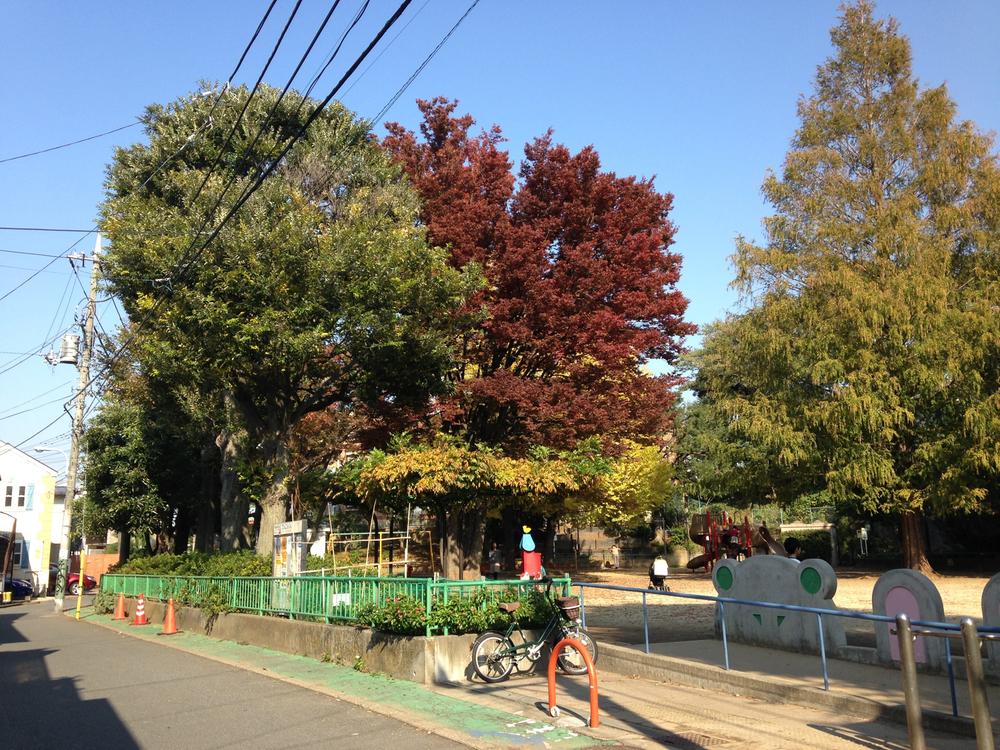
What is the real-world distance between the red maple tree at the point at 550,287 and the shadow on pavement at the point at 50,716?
11472 mm

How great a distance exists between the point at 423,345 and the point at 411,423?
3.44 m

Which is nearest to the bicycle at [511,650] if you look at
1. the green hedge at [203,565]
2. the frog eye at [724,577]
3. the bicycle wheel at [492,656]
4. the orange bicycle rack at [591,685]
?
the bicycle wheel at [492,656]

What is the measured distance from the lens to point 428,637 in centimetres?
1037

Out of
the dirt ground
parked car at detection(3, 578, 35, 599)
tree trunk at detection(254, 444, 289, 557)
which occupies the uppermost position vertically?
tree trunk at detection(254, 444, 289, 557)

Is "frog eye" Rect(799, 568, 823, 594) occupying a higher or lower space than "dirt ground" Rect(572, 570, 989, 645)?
higher

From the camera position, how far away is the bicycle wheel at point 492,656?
1016 cm

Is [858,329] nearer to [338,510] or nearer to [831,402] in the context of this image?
[831,402]

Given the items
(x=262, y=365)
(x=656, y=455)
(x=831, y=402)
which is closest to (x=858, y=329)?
(x=831, y=402)

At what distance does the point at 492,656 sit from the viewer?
10156mm

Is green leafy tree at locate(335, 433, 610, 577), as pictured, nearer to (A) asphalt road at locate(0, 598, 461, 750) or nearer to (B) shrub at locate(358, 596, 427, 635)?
(A) asphalt road at locate(0, 598, 461, 750)

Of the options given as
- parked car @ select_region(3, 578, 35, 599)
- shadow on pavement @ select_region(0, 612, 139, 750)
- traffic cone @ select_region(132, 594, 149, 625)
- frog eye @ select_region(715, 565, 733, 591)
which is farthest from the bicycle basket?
parked car @ select_region(3, 578, 35, 599)

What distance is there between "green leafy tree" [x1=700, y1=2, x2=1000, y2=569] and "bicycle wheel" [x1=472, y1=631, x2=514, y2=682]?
17.8 meters

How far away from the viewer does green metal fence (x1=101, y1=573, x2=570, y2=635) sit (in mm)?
10867

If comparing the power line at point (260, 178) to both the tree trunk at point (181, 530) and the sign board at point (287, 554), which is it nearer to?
the sign board at point (287, 554)
